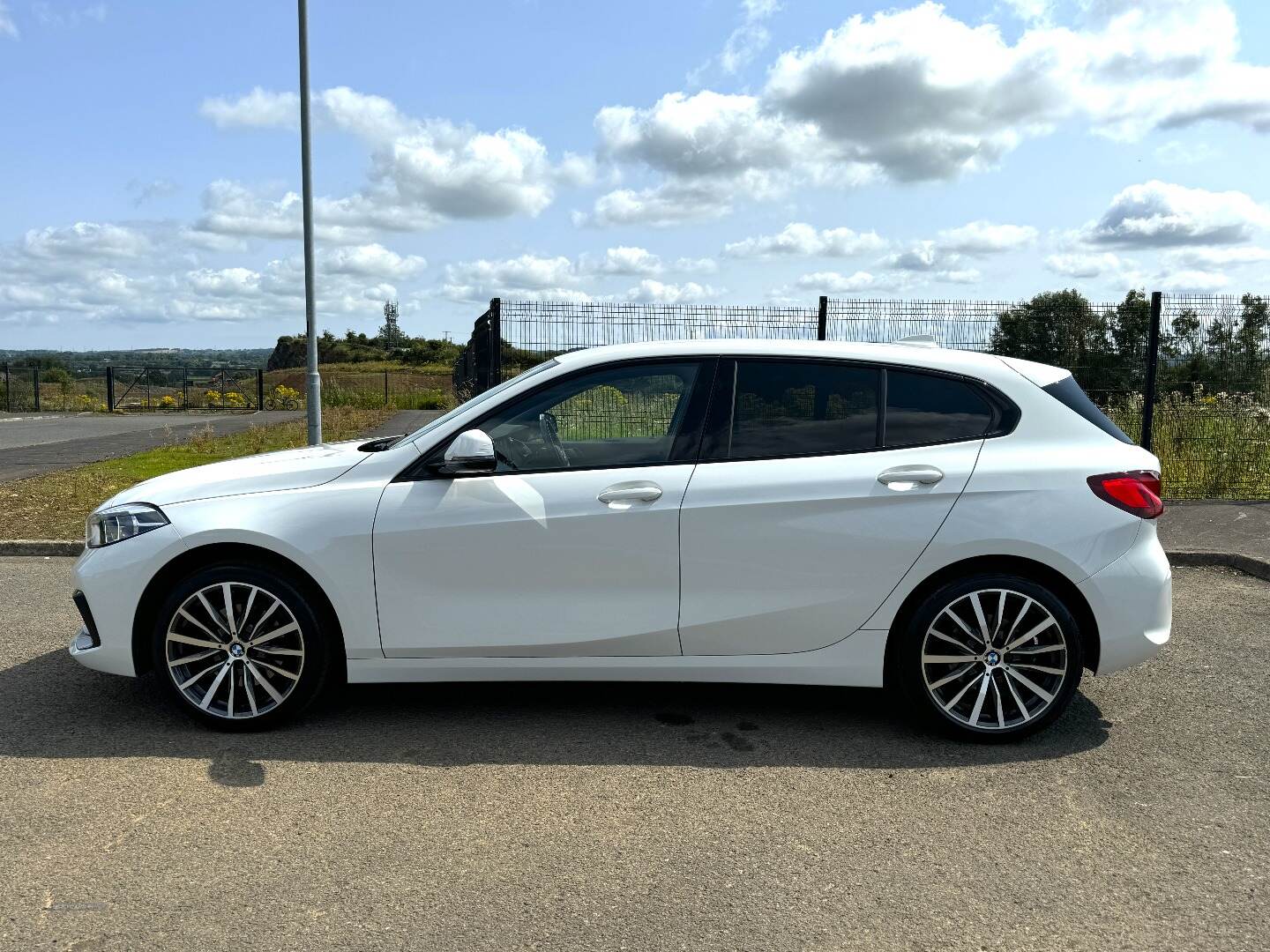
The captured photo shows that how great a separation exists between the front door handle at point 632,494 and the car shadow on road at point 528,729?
1023 millimetres

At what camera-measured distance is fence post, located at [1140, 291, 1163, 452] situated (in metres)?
11.3

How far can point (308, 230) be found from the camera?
13805 mm

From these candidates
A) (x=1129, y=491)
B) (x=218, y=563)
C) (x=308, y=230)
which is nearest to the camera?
(x=1129, y=491)

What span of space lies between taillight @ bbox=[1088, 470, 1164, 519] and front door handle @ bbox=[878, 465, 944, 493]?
0.64 m

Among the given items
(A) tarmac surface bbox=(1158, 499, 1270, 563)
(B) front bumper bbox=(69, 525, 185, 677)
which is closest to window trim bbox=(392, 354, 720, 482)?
(B) front bumper bbox=(69, 525, 185, 677)

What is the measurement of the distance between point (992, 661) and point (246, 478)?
322cm

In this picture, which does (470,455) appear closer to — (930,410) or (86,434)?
(930,410)

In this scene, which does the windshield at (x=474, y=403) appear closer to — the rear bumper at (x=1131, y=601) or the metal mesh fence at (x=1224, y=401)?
the rear bumper at (x=1131, y=601)

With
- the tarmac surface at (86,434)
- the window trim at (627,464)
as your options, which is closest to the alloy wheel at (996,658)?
the window trim at (627,464)

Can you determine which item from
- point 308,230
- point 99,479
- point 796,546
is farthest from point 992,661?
point 99,479

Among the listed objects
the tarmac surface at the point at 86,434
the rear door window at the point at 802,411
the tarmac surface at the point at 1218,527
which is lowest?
the tarmac surface at the point at 86,434

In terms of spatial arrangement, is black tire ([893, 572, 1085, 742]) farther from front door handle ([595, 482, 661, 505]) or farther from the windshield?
the windshield

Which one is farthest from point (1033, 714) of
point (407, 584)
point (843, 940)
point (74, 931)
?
point (74, 931)

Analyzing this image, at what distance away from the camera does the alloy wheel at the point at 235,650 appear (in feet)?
14.8
